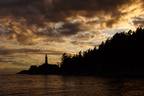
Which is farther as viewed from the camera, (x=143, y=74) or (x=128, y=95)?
(x=143, y=74)

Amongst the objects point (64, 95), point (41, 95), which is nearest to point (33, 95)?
point (41, 95)

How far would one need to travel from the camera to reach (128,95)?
6850 cm

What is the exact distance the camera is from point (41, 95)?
7331 centimetres

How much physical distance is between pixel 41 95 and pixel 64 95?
5225mm

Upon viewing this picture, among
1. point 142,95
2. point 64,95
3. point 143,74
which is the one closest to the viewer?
point 142,95

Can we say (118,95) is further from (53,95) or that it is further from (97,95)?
(53,95)

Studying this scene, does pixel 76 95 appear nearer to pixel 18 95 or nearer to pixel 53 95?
pixel 53 95

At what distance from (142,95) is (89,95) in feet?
35.8

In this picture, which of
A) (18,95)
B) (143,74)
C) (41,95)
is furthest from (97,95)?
(143,74)

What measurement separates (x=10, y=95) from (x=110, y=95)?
22921mm

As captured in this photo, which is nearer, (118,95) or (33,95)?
(118,95)

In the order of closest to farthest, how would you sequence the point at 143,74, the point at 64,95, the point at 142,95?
the point at 142,95 → the point at 64,95 → the point at 143,74

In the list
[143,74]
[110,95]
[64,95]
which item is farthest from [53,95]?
[143,74]

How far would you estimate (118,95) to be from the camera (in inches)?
2717
